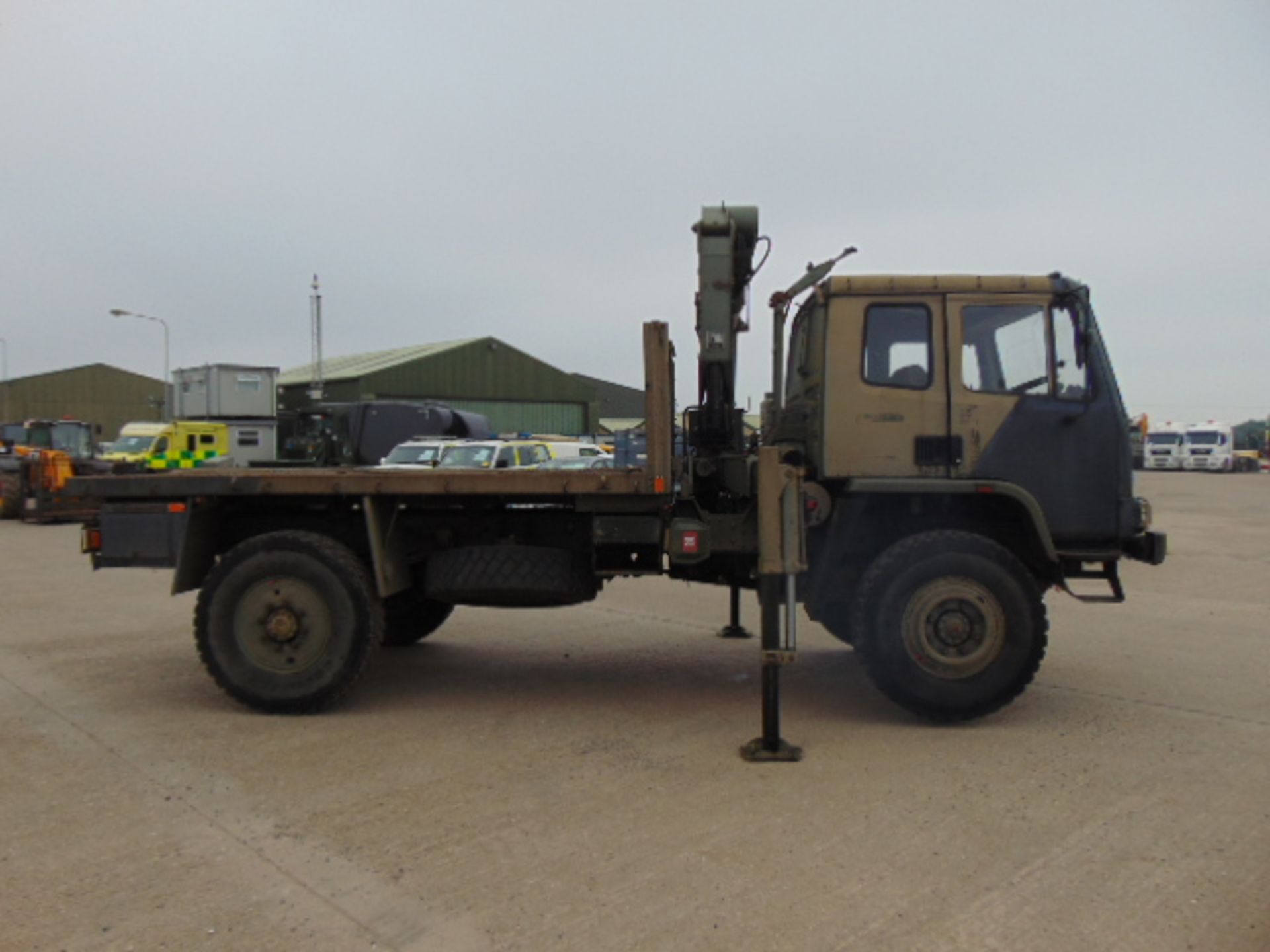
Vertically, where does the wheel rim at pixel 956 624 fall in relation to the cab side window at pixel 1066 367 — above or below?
below

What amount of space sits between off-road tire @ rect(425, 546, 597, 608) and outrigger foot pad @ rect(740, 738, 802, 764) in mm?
1624

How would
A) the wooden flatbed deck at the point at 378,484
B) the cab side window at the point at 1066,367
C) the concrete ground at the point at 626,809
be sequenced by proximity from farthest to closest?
1. the wooden flatbed deck at the point at 378,484
2. the cab side window at the point at 1066,367
3. the concrete ground at the point at 626,809

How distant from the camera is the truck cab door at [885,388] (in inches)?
228

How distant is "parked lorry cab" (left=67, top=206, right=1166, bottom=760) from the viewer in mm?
5617

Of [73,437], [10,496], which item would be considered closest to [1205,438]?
[73,437]

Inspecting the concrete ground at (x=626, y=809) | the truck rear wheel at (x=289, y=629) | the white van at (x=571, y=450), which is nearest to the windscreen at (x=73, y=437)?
the white van at (x=571, y=450)

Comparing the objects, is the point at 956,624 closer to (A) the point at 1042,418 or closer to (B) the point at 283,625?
(A) the point at 1042,418

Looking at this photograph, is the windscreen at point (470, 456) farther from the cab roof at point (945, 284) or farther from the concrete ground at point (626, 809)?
the cab roof at point (945, 284)

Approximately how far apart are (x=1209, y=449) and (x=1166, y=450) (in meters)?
1.83

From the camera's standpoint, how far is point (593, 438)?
35281 mm

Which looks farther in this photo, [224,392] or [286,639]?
[224,392]

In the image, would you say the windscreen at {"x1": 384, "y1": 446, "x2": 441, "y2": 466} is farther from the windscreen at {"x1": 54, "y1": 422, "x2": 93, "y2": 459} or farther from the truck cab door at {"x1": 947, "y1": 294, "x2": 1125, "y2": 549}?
the truck cab door at {"x1": 947, "y1": 294, "x2": 1125, "y2": 549}

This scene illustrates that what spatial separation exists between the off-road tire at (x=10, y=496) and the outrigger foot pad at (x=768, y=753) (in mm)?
21761

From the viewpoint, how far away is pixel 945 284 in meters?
5.87
